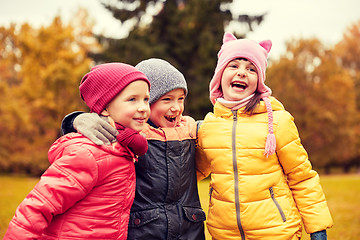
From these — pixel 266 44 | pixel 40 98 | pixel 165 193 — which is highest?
pixel 40 98

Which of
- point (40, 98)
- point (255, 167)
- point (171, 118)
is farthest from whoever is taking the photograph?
point (40, 98)

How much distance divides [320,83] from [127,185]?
2419cm

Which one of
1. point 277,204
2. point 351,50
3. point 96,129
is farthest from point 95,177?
point 351,50

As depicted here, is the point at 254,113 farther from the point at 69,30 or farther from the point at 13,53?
the point at 13,53

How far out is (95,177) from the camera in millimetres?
2053

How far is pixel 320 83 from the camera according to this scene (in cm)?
2417

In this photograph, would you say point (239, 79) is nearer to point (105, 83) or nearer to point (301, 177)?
point (301, 177)

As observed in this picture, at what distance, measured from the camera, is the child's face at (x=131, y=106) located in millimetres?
2213

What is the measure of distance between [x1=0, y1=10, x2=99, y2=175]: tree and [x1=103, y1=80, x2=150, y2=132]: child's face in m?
16.9

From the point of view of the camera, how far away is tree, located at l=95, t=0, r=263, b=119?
54.5ft

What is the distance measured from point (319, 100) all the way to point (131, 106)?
928 inches

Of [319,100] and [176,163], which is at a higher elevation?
[319,100]

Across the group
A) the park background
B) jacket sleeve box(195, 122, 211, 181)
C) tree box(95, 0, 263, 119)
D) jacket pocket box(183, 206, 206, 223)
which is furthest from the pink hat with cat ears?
tree box(95, 0, 263, 119)

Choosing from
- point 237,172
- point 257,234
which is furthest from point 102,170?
point 257,234
